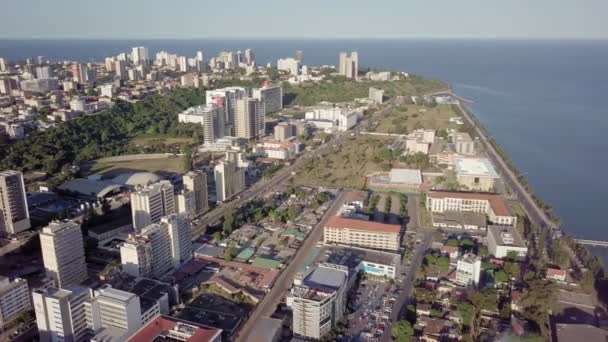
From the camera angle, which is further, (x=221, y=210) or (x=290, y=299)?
(x=221, y=210)

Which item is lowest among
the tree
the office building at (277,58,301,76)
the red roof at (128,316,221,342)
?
the tree

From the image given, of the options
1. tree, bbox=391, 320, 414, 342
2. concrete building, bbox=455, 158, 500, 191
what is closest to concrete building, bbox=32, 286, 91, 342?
tree, bbox=391, 320, 414, 342

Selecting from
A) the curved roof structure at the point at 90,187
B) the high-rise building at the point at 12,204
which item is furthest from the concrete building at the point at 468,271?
the high-rise building at the point at 12,204

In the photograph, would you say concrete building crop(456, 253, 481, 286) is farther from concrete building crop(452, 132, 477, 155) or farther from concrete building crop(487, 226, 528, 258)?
concrete building crop(452, 132, 477, 155)

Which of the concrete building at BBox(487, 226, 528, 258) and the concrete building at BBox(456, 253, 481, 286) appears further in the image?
the concrete building at BBox(487, 226, 528, 258)

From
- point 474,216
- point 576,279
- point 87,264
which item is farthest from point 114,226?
point 576,279

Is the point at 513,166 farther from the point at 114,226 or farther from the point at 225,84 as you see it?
the point at 225,84

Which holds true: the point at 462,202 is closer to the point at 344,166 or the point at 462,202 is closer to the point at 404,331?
the point at 344,166
